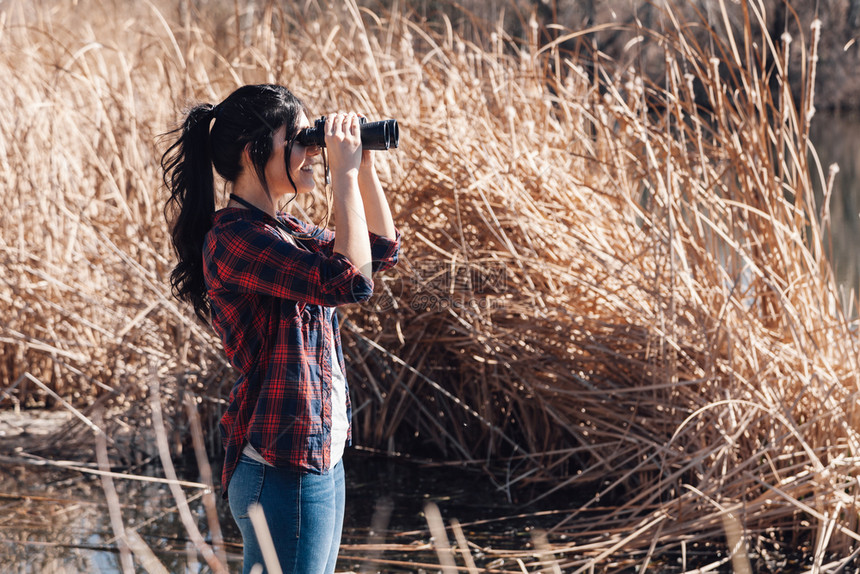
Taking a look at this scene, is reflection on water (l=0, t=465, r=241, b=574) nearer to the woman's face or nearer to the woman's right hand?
the woman's face

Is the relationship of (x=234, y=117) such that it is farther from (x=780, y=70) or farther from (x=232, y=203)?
(x=780, y=70)

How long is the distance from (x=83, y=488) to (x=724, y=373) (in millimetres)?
1941

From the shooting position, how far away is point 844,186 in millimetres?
7523

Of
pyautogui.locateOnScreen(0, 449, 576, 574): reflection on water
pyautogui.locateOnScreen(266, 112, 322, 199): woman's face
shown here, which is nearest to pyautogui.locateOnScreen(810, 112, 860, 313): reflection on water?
pyautogui.locateOnScreen(0, 449, 576, 574): reflection on water

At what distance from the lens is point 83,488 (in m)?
2.90

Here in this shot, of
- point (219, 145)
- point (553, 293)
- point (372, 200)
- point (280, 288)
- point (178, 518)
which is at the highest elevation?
point (219, 145)

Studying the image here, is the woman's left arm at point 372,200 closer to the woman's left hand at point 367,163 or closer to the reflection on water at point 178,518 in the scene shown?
the woman's left hand at point 367,163

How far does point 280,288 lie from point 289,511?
12.9 inches

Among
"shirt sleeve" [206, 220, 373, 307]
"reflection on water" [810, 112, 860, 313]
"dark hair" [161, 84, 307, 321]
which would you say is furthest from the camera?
"reflection on water" [810, 112, 860, 313]

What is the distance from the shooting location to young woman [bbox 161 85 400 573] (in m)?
1.36

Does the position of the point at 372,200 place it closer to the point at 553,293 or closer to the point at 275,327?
the point at 275,327

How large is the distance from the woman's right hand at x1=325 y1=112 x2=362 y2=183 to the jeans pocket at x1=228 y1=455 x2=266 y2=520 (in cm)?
45

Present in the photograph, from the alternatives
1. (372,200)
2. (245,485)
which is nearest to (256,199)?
(372,200)

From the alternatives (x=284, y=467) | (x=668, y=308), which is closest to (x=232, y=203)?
(x=284, y=467)
